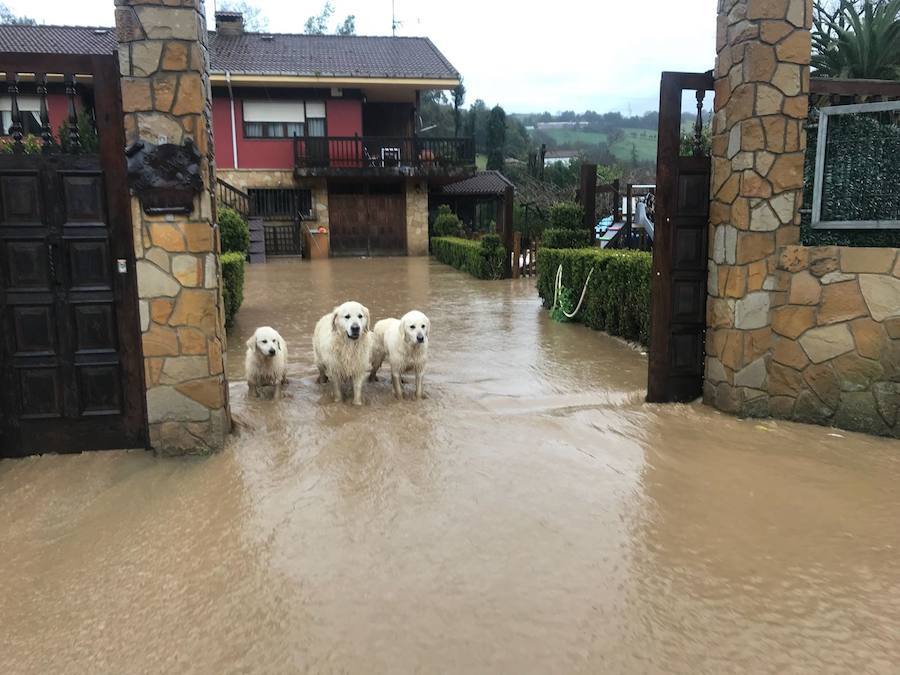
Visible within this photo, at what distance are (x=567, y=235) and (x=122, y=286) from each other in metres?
9.53

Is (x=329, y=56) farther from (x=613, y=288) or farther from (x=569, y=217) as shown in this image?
(x=613, y=288)

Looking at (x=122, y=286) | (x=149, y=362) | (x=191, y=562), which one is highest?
(x=122, y=286)

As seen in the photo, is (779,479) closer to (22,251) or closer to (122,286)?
(122,286)

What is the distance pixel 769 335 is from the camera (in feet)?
19.2

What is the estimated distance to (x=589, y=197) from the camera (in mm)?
13844

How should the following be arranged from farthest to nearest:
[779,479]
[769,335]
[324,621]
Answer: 1. [769,335]
2. [779,479]
3. [324,621]

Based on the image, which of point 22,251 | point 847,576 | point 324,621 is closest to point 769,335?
point 847,576

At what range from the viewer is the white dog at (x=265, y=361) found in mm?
6461

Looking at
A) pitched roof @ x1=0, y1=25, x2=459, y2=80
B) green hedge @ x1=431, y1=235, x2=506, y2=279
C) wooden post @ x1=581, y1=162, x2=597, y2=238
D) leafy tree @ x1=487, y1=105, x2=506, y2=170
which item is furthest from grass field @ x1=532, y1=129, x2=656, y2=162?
wooden post @ x1=581, y1=162, x2=597, y2=238

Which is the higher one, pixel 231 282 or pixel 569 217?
pixel 569 217

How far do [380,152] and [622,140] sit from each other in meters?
65.0

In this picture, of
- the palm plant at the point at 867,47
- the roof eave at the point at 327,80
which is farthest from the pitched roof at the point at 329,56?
the palm plant at the point at 867,47

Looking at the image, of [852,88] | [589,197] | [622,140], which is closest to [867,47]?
[852,88]

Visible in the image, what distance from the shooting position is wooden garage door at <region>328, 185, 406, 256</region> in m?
27.1
